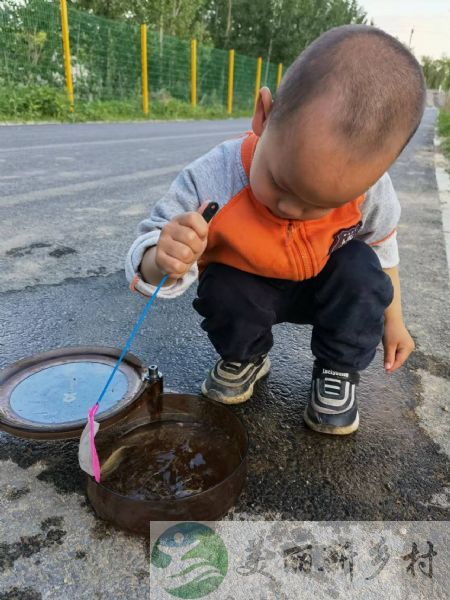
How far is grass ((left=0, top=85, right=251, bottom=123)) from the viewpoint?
9.38 metres

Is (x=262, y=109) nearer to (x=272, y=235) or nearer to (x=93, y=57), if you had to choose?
(x=272, y=235)

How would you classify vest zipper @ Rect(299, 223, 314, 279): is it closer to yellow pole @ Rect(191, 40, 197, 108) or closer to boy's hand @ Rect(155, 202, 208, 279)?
boy's hand @ Rect(155, 202, 208, 279)

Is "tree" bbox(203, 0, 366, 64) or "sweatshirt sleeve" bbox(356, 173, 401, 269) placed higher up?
"tree" bbox(203, 0, 366, 64)

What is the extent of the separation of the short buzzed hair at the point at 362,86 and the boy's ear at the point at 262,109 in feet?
0.16

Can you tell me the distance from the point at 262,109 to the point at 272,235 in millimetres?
325

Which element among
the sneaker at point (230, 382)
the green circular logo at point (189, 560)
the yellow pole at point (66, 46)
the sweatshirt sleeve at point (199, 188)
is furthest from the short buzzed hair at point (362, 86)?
the yellow pole at point (66, 46)

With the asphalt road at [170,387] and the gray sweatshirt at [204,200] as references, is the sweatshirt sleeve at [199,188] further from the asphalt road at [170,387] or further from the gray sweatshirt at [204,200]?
the asphalt road at [170,387]

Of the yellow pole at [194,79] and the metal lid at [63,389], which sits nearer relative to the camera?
the metal lid at [63,389]

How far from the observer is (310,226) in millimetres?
1397

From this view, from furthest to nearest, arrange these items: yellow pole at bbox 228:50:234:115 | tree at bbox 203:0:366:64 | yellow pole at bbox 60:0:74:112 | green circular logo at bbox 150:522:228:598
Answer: tree at bbox 203:0:366:64
yellow pole at bbox 228:50:234:115
yellow pole at bbox 60:0:74:112
green circular logo at bbox 150:522:228:598

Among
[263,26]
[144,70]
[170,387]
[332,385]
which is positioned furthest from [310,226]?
[263,26]

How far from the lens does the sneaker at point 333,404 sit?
1.40 meters

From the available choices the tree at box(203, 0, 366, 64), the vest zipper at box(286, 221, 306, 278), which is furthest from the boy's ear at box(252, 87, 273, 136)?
the tree at box(203, 0, 366, 64)

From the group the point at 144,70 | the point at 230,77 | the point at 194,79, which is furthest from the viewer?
the point at 230,77
